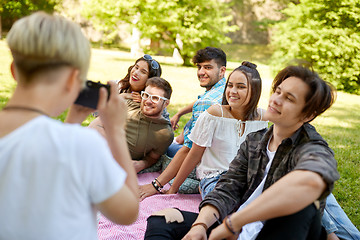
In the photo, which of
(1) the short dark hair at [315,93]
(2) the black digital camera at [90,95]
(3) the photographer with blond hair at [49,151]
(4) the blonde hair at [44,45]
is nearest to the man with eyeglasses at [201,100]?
(1) the short dark hair at [315,93]

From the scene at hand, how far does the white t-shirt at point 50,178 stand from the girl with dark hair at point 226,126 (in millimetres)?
1868

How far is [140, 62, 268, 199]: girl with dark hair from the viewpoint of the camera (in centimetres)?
289

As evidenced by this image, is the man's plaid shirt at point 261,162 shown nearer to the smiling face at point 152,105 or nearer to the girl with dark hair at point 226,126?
the girl with dark hair at point 226,126

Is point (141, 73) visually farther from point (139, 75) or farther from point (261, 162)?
point (261, 162)

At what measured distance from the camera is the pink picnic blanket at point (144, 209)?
8.40 ft

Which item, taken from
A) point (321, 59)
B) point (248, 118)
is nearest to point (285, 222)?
point (248, 118)

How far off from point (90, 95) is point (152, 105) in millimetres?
2290

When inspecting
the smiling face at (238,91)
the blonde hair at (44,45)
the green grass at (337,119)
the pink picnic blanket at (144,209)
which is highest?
the blonde hair at (44,45)

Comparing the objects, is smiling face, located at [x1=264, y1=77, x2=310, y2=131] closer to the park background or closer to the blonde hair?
the blonde hair

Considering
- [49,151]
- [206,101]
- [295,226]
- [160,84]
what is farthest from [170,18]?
[49,151]

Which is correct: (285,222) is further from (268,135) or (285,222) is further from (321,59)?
(321,59)

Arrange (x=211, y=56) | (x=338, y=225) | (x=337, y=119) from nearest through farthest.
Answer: (x=338, y=225)
(x=211, y=56)
(x=337, y=119)

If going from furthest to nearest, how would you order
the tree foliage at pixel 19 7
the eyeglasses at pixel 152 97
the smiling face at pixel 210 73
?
1. the tree foliage at pixel 19 7
2. the smiling face at pixel 210 73
3. the eyeglasses at pixel 152 97

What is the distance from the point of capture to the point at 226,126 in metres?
2.92
